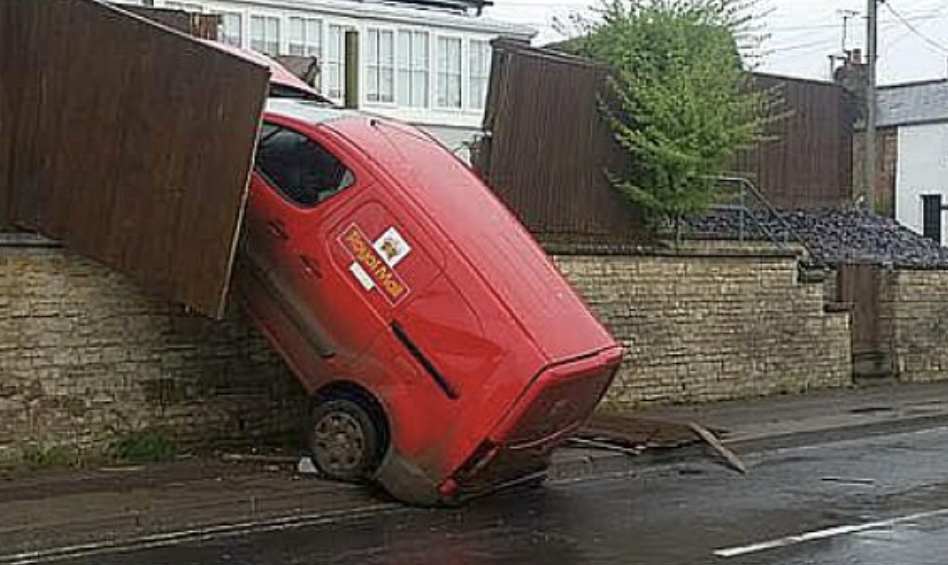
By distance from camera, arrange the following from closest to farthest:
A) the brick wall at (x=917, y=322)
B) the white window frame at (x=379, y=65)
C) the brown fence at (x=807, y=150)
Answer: the brick wall at (x=917, y=322) → the brown fence at (x=807, y=150) → the white window frame at (x=379, y=65)

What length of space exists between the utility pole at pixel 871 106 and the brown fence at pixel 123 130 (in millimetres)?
20709

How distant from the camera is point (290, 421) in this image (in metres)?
16.6

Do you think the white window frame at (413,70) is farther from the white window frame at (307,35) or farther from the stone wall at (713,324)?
the stone wall at (713,324)

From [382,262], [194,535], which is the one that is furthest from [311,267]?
[194,535]

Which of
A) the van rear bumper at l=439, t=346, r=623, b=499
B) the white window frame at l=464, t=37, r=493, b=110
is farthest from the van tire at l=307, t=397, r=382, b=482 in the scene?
the white window frame at l=464, t=37, r=493, b=110

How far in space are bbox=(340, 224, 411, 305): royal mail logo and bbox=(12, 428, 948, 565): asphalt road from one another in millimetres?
1738

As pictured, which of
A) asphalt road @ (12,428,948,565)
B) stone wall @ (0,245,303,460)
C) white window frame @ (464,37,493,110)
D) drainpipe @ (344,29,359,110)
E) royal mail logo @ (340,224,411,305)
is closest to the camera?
asphalt road @ (12,428,948,565)

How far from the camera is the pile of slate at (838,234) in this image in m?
24.2

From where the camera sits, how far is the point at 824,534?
12.5 metres

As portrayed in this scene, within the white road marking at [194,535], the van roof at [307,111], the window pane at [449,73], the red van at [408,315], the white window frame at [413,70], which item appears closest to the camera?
the white road marking at [194,535]

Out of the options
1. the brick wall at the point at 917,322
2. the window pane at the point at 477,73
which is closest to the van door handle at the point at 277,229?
the brick wall at the point at 917,322

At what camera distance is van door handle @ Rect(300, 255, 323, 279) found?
45.3ft

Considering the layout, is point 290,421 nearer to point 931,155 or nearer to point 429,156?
point 429,156

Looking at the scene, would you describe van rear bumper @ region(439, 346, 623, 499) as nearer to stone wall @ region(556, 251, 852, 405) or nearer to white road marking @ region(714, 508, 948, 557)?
white road marking @ region(714, 508, 948, 557)
